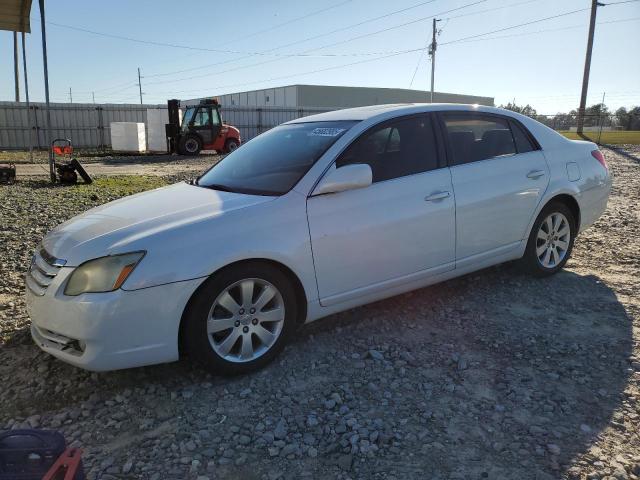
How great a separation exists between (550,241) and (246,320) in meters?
3.08

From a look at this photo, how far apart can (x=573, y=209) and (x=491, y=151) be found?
1179 millimetres

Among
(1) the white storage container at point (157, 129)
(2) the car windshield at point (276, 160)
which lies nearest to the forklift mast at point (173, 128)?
(1) the white storage container at point (157, 129)

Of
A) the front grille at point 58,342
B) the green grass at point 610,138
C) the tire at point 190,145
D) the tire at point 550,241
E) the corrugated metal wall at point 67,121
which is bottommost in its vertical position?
the front grille at point 58,342

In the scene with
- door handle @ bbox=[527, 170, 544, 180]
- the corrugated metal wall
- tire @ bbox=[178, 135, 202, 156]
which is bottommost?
door handle @ bbox=[527, 170, 544, 180]

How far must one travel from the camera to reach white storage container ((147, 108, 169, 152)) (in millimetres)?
25130

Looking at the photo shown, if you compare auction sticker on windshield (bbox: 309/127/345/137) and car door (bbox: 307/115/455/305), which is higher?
auction sticker on windshield (bbox: 309/127/345/137)

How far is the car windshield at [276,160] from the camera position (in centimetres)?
352

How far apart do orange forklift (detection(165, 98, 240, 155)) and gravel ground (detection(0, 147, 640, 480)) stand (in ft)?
63.7

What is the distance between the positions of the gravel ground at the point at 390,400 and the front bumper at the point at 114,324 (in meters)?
0.29

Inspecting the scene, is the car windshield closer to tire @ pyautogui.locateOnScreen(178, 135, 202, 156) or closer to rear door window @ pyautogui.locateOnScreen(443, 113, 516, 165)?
rear door window @ pyautogui.locateOnScreen(443, 113, 516, 165)

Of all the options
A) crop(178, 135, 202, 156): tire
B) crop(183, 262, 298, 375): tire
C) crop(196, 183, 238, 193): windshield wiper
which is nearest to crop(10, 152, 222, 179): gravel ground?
crop(178, 135, 202, 156): tire

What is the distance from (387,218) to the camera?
354cm

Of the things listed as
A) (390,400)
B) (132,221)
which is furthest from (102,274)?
(390,400)

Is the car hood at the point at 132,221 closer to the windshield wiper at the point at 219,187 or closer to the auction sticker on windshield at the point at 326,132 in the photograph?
the windshield wiper at the point at 219,187
